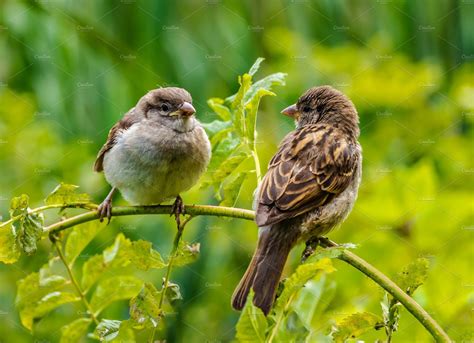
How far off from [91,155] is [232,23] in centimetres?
149

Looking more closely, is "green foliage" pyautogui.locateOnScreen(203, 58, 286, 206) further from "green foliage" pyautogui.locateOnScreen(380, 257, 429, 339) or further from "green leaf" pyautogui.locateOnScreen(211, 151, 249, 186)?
"green foliage" pyautogui.locateOnScreen(380, 257, 429, 339)

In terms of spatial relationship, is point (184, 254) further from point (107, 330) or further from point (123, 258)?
point (107, 330)

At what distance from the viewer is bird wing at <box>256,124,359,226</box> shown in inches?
124

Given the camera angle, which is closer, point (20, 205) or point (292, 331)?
point (292, 331)

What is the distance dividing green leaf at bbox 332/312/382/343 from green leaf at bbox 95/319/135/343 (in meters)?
0.56

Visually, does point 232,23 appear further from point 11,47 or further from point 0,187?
point 0,187

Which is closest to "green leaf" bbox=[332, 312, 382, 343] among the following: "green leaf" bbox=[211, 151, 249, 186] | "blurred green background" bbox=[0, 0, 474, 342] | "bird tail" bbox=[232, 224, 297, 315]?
"bird tail" bbox=[232, 224, 297, 315]

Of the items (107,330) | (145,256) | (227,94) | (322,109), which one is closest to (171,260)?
(145,256)

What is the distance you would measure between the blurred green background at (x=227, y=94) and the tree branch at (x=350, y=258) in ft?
1.99

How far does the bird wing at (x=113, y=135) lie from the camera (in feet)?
13.7

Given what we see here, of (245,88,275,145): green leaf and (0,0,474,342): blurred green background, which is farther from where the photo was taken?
(0,0,474,342): blurred green background

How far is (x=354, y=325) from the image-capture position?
2311 mm

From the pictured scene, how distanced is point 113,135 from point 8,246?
1.79 meters

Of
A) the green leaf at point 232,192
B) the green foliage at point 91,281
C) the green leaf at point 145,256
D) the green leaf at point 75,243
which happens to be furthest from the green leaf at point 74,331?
the green leaf at point 232,192
